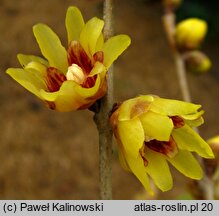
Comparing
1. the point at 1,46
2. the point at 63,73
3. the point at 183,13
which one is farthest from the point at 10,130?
the point at 63,73

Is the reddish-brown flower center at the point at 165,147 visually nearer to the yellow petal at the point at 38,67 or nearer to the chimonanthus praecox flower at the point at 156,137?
the chimonanthus praecox flower at the point at 156,137

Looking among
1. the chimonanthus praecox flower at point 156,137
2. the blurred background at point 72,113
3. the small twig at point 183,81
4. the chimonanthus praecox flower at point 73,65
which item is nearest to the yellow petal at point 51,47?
the chimonanthus praecox flower at point 73,65

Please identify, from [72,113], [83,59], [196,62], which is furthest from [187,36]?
[72,113]

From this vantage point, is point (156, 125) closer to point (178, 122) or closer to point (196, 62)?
point (178, 122)

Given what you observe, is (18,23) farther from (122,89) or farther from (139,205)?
(139,205)

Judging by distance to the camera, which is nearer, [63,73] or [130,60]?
[63,73]

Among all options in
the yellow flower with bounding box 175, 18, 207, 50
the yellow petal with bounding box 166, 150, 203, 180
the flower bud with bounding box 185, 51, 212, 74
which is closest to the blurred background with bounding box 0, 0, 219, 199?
the flower bud with bounding box 185, 51, 212, 74
